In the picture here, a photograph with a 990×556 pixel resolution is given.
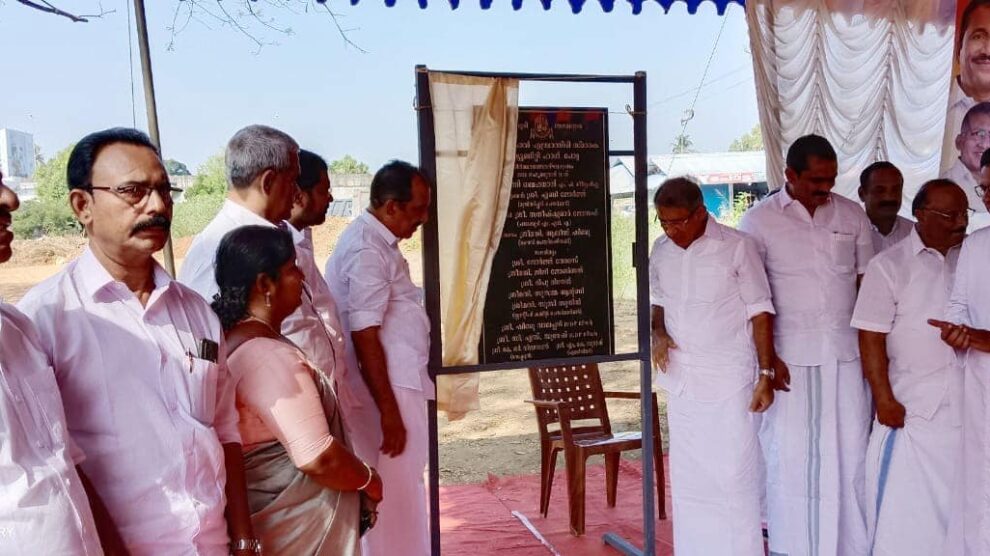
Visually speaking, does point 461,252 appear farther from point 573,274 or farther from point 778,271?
point 778,271

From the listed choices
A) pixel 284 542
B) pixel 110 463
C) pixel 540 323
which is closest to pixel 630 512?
pixel 540 323

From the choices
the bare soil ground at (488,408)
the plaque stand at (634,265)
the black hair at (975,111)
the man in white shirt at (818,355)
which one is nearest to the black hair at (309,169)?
the plaque stand at (634,265)

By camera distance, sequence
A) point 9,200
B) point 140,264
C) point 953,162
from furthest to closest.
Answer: point 953,162 < point 140,264 < point 9,200

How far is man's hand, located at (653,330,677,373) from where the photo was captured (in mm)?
3650

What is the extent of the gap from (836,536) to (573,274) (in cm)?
154

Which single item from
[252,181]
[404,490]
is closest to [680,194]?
[404,490]

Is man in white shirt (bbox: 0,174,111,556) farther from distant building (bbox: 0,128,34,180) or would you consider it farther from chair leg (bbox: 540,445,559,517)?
distant building (bbox: 0,128,34,180)

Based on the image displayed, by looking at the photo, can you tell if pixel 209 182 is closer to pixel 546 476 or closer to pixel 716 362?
pixel 546 476

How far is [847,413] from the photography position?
11.8ft

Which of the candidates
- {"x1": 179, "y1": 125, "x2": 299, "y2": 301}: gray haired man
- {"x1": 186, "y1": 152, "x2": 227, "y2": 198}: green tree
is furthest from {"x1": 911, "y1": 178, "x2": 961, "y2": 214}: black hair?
{"x1": 186, "y1": 152, "x2": 227, "y2": 198}: green tree

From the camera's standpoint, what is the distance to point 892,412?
323 cm

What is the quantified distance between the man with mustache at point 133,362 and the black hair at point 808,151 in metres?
2.65

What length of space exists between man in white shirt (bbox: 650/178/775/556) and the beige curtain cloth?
2.17ft

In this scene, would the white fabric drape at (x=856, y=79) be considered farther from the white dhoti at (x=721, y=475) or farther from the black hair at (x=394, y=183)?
the black hair at (x=394, y=183)
